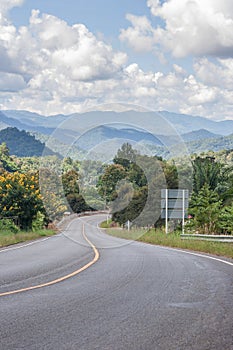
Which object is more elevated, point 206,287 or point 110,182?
point 110,182

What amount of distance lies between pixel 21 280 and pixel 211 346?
6.03m

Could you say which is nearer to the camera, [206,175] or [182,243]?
[182,243]

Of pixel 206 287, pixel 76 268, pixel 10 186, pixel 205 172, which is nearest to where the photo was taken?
pixel 206 287

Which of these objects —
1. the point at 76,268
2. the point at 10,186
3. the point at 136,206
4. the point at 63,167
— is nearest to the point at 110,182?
the point at 136,206

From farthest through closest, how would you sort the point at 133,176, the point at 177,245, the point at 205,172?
the point at 205,172 → the point at 133,176 → the point at 177,245

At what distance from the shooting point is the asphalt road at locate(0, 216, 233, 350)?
5711 mm

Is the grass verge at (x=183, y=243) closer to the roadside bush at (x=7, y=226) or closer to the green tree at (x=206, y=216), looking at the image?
the green tree at (x=206, y=216)

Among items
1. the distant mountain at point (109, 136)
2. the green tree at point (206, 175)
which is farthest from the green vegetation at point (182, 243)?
the green tree at point (206, 175)

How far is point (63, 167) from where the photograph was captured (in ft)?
115

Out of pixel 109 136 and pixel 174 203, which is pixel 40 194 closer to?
pixel 109 136

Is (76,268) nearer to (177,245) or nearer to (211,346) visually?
(211,346)

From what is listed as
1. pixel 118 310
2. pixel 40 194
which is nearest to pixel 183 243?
pixel 40 194

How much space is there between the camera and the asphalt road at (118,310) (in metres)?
5.71

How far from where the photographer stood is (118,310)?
24.4 feet
